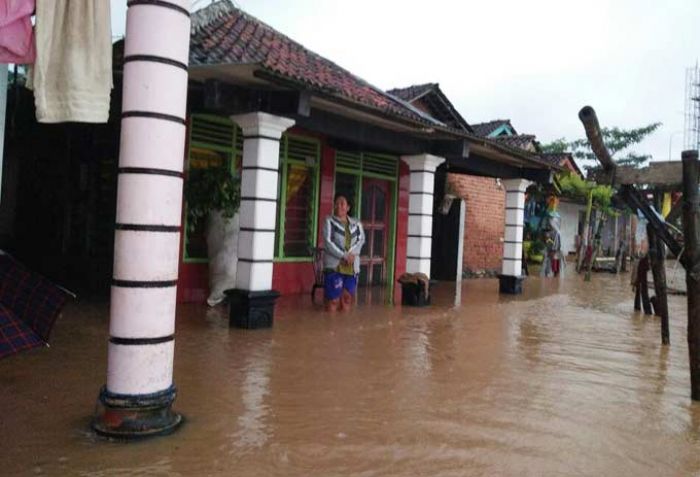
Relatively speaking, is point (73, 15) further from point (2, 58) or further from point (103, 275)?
point (103, 275)

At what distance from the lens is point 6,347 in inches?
138

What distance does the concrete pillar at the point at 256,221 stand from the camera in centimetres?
700

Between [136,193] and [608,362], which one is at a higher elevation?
[136,193]

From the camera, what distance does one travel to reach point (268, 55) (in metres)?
7.24

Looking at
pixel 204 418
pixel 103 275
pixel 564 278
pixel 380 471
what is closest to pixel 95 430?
pixel 204 418

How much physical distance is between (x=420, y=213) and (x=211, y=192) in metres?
3.47

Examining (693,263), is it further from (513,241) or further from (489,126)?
(489,126)

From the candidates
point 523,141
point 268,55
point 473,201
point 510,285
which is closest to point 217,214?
point 268,55

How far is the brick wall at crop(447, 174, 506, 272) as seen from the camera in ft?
53.4

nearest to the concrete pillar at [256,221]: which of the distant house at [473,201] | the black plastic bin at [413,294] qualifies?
the black plastic bin at [413,294]

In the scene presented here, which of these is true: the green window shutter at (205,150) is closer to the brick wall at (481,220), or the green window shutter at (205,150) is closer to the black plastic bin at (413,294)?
the black plastic bin at (413,294)

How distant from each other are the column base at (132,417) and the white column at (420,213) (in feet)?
21.8

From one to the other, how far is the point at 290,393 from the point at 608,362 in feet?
11.3

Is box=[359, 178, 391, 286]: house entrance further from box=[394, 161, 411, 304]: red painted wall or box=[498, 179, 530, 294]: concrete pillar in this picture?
box=[498, 179, 530, 294]: concrete pillar
